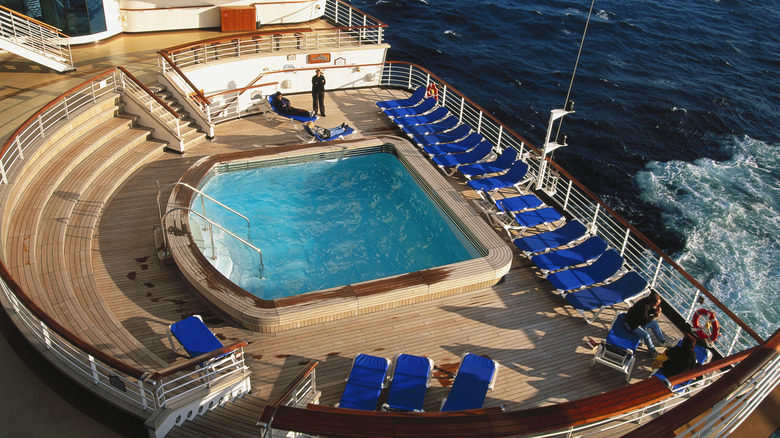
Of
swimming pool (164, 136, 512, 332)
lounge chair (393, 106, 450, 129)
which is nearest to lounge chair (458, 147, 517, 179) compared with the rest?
swimming pool (164, 136, 512, 332)

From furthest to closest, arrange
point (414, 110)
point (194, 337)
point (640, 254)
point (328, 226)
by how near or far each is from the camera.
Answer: point (414, 110), point (328, 226), point (640, 254), point (194, 337)

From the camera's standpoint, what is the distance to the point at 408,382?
8625 mm

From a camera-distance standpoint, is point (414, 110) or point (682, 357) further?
point (414, 110)

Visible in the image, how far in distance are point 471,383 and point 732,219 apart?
15.6 m

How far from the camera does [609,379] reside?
9.31m

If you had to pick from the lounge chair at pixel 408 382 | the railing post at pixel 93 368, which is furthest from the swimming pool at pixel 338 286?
the railing post at pixel 93 368

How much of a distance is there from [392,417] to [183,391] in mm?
3654

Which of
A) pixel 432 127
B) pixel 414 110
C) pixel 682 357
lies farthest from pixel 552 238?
pixel 414 110

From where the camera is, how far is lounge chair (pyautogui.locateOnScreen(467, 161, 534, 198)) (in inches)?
531

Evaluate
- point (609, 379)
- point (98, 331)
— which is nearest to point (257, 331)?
point (98, 331)

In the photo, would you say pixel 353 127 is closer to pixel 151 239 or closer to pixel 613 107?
pixel 151 239

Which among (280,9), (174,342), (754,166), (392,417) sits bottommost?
(754,166)

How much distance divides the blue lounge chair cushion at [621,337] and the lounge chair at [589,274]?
3.19 ft

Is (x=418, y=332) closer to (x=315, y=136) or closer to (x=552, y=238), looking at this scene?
(x=552, y=238)
